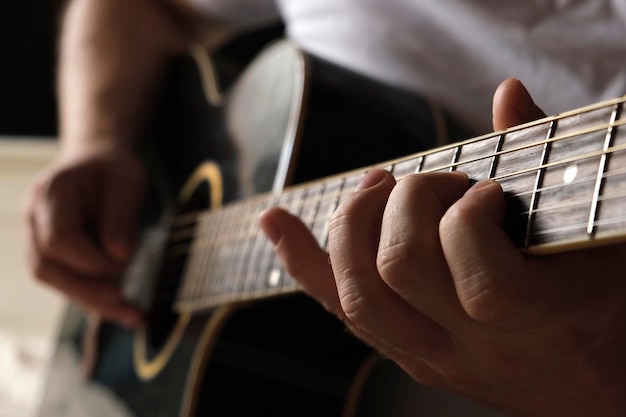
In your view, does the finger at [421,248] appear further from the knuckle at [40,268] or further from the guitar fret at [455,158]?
the knuckle at [40,268]

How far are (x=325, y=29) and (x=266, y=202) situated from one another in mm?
272

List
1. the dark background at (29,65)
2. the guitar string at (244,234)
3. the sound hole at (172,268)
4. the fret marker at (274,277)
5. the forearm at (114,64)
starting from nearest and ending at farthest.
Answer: the guitar string at (244,234)
the fret marker at (274,277)
the sound hole at (172,268)
the forearm at (114,64)
the dark background at (29,65)

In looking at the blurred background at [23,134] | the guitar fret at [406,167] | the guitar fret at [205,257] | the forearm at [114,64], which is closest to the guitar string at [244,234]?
the guitar fret at [205,257]

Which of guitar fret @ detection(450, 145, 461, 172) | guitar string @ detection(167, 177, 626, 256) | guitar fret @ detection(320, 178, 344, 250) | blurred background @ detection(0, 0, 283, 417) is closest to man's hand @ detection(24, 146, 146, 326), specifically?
guitar string @ detection(167, 177, 626, 256)

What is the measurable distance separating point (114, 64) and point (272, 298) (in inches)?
22.2

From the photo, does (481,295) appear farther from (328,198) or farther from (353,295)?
(328,198)

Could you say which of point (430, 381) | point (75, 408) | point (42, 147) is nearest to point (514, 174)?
point (430, 381)

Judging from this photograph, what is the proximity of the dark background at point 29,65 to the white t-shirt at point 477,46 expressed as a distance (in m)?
1.24

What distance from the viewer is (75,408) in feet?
3.07

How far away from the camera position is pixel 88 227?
91 cm

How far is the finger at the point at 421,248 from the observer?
0.35 meters

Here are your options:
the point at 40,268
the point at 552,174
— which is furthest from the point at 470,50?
the point at 40,268

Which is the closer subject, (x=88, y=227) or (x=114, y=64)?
(x=88, y=227)

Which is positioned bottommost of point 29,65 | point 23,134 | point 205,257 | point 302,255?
point 23,134
